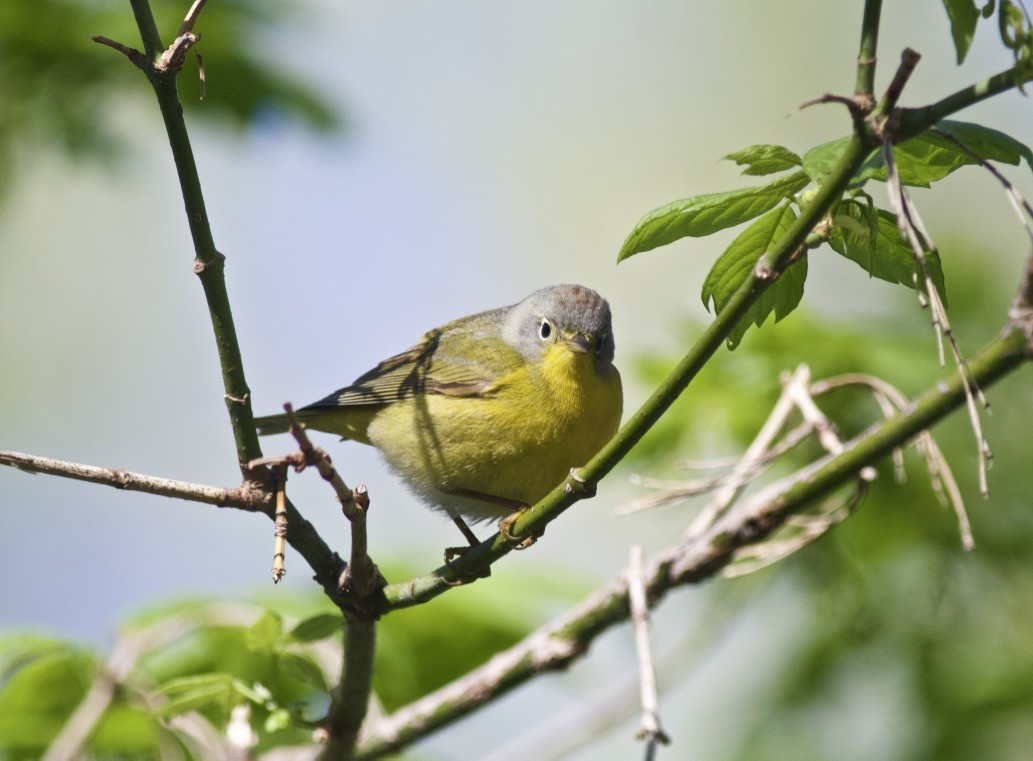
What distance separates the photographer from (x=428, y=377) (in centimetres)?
446

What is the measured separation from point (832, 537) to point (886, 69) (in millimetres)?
9377

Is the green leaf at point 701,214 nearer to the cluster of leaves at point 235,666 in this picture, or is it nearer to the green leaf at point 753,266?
the green leaf at point 753,266

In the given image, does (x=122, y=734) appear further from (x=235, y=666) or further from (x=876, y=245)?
(x=876, y=245)

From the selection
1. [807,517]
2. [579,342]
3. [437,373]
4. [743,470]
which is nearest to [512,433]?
[579,342]

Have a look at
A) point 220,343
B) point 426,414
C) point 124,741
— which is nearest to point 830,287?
point 426,414

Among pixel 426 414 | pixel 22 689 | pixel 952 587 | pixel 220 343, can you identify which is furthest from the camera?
pixel 426 414

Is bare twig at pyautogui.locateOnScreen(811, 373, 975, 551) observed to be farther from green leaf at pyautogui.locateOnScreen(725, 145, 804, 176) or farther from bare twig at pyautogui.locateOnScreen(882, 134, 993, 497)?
green leaf at pyautogui.locateOnScreen(725, 145, 804, 176)

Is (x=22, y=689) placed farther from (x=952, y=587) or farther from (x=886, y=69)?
(x=886, y=69)

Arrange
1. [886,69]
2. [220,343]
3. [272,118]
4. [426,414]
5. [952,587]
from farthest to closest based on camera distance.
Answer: [886,69]
[272,118]
[426,414]
[952,587]
[220,343]

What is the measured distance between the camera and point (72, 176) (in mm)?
4973

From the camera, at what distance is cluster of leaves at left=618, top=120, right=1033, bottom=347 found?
1.78 meters

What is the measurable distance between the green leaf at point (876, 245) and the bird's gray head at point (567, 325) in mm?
2387

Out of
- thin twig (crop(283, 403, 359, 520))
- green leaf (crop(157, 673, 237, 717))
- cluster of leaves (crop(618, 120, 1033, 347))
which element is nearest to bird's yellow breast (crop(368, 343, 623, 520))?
green leaf (crop(157, 673, 237, 717))

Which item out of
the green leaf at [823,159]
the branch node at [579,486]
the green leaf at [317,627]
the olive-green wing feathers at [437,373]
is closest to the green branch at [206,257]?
the green leaf at [317,627]
